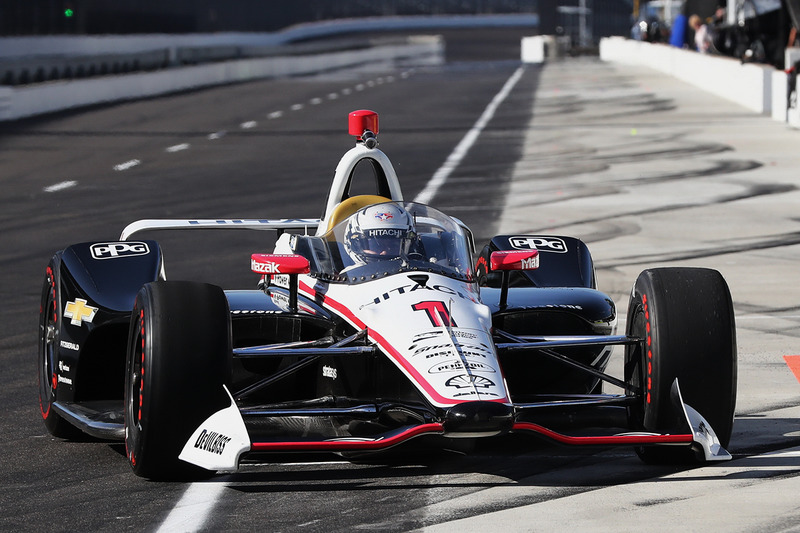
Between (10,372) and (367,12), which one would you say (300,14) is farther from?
(10,372)

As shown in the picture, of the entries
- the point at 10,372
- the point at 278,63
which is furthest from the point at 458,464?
the point at 278,63

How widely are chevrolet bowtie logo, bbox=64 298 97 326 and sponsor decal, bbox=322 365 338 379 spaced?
47.9 inches

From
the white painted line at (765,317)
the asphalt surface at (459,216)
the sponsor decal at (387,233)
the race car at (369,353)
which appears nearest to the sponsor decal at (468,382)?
the race car at (369,353)

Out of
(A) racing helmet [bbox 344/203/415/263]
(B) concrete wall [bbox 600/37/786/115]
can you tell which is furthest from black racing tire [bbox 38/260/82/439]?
(B) concrete wall [bbox 600/37/786/115]

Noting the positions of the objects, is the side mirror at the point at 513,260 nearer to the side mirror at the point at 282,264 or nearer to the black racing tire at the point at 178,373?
the side mirror at the point at 282,264

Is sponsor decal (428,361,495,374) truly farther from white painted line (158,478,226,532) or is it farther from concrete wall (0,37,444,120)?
concrete wall (0,37,444,120)

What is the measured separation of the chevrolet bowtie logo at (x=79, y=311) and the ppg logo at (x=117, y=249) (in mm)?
359

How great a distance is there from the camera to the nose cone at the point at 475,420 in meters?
6.21

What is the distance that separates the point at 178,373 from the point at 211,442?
301 millimetres

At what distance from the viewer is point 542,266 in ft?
29.0

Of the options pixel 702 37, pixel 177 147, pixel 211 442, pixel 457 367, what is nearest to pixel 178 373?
pixel 211 442

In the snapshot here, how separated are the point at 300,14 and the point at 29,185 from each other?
94.6 metres

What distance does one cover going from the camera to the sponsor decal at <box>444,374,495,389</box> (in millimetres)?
6387

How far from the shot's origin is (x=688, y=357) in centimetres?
680
